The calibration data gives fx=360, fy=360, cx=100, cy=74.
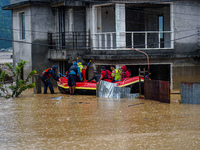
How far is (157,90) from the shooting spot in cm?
1588

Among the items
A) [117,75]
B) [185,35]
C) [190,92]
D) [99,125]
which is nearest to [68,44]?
[117,75]

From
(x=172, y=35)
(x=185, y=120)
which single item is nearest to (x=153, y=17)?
(x=172, y=35)

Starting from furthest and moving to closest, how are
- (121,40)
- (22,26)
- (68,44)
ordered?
(22,26), (68,44), (121,40)

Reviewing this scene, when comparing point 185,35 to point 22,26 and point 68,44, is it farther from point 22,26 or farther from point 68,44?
point 22,26

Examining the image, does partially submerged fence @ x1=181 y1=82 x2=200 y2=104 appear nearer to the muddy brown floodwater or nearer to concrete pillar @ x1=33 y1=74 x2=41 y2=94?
the muddy brown floodwater

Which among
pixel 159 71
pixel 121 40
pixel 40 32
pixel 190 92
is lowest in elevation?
pixel 190 92

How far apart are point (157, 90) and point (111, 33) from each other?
20.2 feet

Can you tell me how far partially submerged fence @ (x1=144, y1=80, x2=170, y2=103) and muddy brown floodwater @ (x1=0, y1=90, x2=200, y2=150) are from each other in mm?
312

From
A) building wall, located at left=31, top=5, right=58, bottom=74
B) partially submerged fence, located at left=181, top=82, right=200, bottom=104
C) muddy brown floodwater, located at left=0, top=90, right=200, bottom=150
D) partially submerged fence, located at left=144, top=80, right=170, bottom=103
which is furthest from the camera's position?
building wall, located at left=31, top=5, right=58, bottom=74

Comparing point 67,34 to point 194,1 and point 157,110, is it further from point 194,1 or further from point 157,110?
point 157,110

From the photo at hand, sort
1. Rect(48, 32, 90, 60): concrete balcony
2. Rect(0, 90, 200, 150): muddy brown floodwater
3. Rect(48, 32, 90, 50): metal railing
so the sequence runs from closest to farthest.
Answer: Rect(0, 90, 200, 150): muddy brown floodwater < Rect(48, 32, 90, 60): concrete balcony < Rect(48, 32, 90, 50): metal railing

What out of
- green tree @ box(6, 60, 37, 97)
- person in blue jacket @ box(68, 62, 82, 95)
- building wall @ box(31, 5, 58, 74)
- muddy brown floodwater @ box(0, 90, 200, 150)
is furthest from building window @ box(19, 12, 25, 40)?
muddy brown floodwater @ box(0, 90, 200, 150)

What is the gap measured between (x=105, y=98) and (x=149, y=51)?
4.76 m

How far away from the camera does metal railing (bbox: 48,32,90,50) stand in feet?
73.9
